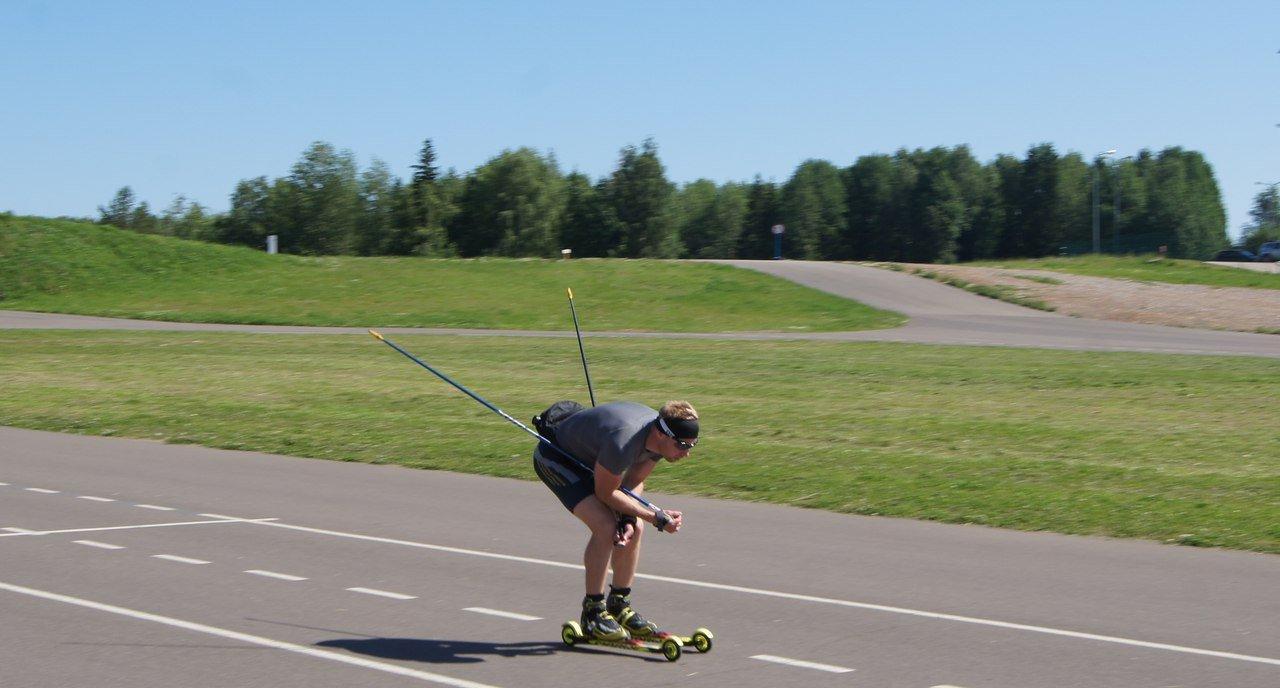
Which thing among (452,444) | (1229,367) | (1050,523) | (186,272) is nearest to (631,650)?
(1050,523)

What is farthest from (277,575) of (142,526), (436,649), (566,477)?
(566,477)

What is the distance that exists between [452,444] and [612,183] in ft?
415

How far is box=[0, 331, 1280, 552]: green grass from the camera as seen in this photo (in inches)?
519

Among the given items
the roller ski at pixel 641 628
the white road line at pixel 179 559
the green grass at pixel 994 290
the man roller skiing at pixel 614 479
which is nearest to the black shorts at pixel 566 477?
the man roller skiing at pixel 614 479

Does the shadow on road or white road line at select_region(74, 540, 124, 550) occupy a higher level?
the shadow on road

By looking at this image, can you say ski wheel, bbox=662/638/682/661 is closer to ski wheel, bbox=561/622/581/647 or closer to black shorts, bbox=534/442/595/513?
ski wheel, bbox=561/622/581/647

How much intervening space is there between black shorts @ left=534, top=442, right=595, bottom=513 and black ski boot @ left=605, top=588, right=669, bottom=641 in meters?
0.54

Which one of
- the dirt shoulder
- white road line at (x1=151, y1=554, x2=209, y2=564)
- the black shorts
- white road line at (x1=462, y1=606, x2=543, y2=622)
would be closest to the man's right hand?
the black shorts

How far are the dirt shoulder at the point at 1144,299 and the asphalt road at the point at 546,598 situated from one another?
105ft

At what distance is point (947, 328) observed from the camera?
38.6 metres

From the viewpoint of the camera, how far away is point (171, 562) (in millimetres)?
10164

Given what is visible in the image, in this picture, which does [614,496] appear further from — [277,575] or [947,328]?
[947,328]

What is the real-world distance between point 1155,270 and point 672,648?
54.3m

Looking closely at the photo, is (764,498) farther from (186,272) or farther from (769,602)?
(186,272)
